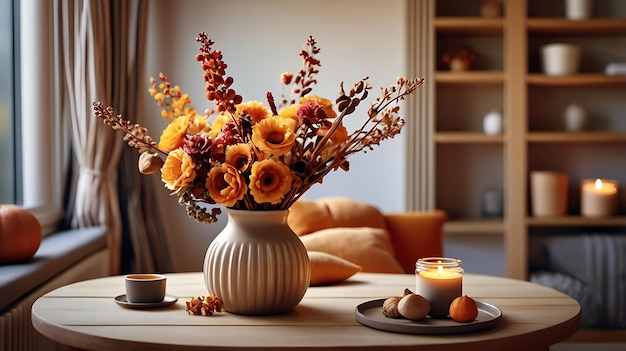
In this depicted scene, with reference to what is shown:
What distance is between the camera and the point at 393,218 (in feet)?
Answer: 9.94

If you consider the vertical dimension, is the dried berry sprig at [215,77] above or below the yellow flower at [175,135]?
above

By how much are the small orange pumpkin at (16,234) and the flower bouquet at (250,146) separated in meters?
0.81

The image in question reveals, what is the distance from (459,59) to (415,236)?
49.8 inches

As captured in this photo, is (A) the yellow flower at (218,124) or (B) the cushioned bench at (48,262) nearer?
(A) the yellow flower at (218,124)

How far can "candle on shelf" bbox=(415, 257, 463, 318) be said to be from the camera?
160 centimetres

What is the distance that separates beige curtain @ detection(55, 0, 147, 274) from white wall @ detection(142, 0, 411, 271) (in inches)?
16.1

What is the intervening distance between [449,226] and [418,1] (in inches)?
44.0

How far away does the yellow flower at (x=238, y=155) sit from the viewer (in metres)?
1.58

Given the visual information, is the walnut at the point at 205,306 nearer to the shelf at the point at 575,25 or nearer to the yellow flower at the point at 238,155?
the yellow flower at the point at 238,155

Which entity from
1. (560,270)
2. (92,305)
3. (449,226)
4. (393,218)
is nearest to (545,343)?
(92,305)

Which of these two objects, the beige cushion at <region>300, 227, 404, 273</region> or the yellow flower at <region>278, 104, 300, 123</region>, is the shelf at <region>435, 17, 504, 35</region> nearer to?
the beige cushion at <region>300, 227, 404, 273</region>

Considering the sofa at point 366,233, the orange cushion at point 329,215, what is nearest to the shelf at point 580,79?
the sofa at point 366,233

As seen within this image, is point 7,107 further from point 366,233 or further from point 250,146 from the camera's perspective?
point 250,146

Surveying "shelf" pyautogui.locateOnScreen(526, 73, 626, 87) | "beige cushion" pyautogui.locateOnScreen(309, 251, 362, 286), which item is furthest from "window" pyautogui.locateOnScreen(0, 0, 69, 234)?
"shelf" pyautogui.locateOnScreen(526, 73, 626, 87)
